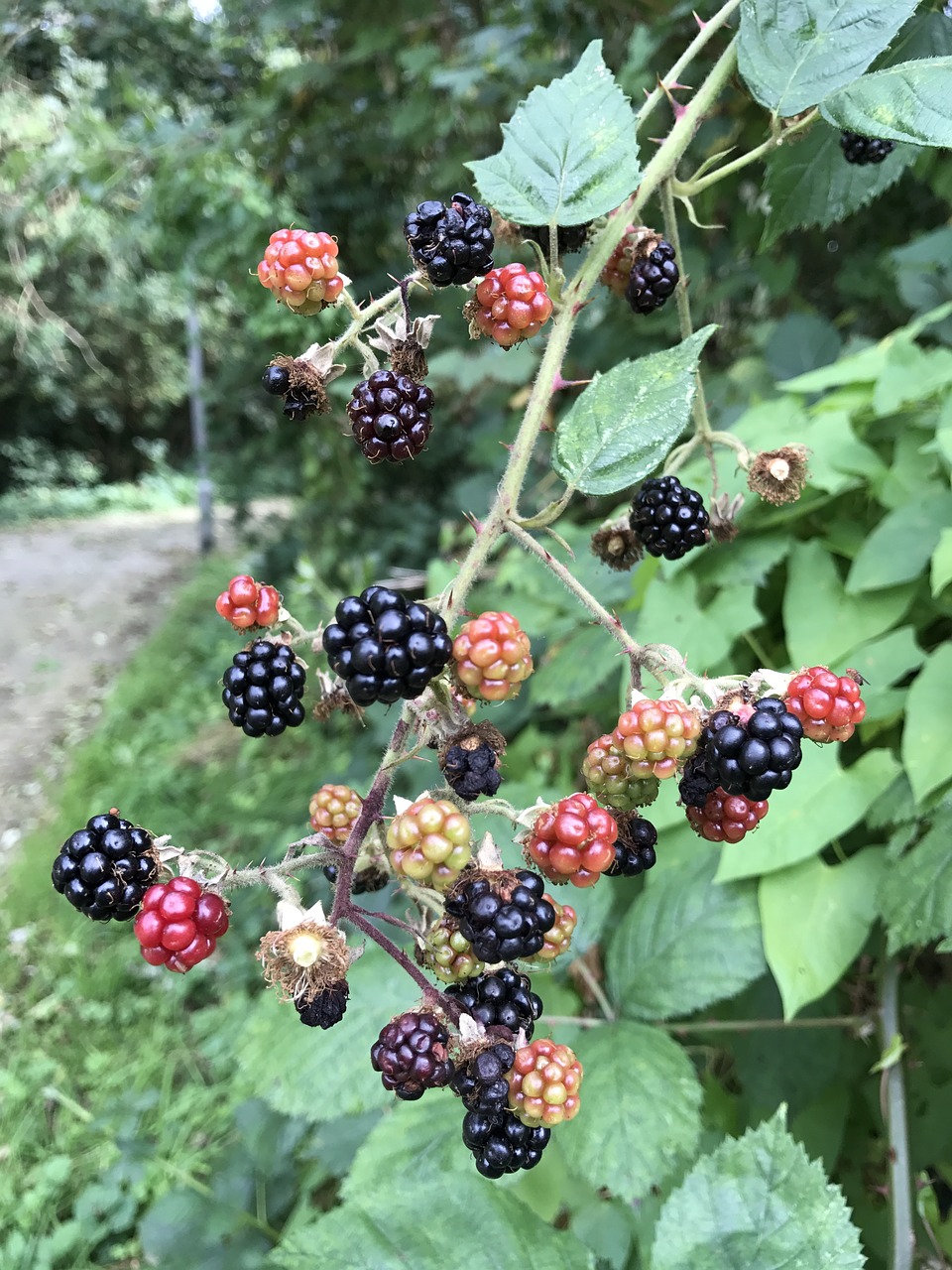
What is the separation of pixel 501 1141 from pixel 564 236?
2.65 feet

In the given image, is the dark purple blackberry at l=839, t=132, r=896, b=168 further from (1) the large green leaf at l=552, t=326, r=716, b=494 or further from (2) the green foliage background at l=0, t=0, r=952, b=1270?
(1) the large green leaf at l=552, t=326, r=716, b=494

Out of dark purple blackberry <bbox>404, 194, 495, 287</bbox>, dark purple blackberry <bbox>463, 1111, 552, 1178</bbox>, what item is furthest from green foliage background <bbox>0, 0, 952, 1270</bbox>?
dark purple blackberry <bbox>404, 194, 495, 287</bbox>

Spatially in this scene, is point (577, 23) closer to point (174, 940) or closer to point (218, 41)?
point (218, 41)

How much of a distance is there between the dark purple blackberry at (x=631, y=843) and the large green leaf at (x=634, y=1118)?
23.9 inches

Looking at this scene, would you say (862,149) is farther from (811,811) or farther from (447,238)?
(811,811)

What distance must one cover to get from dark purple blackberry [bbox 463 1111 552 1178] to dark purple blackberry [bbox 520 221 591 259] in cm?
76

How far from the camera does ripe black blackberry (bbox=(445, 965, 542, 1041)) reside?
65cm

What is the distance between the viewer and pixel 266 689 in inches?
28.1

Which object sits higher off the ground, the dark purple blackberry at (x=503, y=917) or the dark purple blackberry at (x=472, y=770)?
the dark purple blackberry at (x=472, y=770)

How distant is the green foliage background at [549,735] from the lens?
3.67 feet

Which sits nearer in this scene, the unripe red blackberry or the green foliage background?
the unripe red blackberry

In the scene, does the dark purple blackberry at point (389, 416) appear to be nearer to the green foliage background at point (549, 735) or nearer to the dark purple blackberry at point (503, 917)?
the dark purple blackberry at point (503, 917)

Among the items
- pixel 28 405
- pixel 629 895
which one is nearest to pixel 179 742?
pixel 629 895

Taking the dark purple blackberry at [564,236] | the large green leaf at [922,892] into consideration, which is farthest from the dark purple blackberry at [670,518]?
the large green leaf at [922,892]
